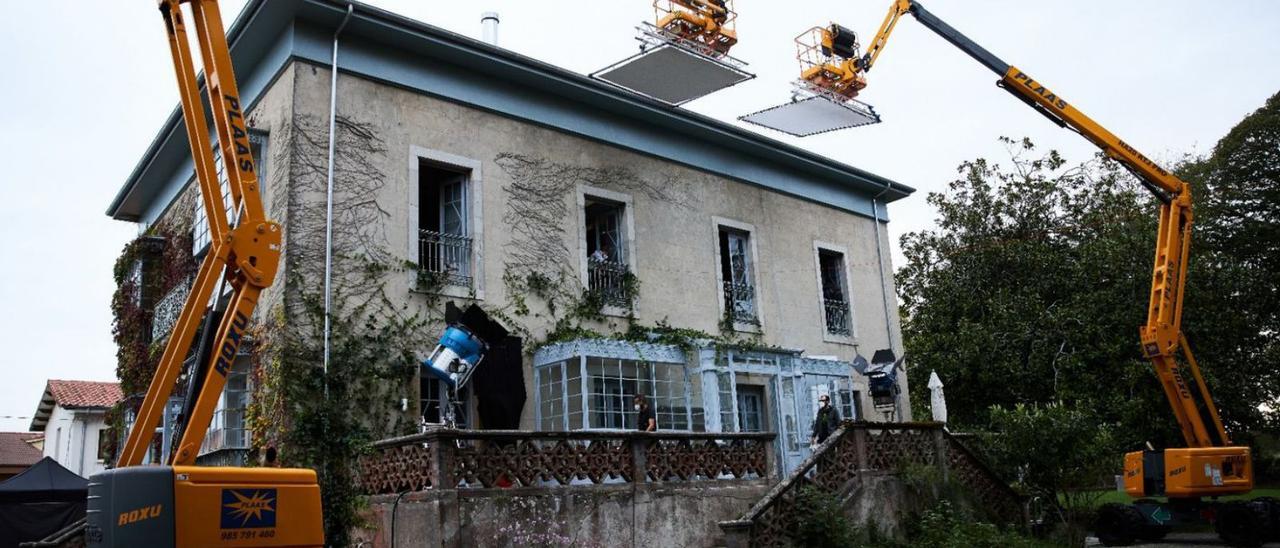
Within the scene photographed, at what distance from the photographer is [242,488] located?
23.8ft

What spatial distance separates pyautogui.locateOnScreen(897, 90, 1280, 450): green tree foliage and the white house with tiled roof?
85.1 ft

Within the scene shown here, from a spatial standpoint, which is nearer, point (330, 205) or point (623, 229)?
point (330, 205)

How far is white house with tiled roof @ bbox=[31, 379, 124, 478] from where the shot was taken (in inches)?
1259

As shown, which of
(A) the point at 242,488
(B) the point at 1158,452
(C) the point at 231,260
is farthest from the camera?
(B) the point at 1158,452

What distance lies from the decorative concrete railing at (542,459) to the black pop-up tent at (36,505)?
22.8 ft

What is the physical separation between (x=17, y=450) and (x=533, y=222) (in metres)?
38.3

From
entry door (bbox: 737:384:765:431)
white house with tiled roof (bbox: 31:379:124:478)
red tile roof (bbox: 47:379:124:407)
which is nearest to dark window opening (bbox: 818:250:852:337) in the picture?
entry door (bbox: 737:384:765:431)

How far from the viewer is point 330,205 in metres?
13.4

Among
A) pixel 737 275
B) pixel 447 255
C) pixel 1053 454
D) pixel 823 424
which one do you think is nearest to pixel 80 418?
pixel 447 255

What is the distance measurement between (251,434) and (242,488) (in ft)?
20.3

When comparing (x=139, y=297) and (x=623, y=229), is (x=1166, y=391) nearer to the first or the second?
(x=623, y=229)

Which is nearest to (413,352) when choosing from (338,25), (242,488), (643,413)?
(643,413)

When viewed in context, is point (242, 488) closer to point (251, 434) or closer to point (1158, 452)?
point (251, 434)

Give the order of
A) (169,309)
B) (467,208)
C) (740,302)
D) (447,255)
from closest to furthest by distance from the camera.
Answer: (447,255) < (467,208) < (169,309) < (740,302)
